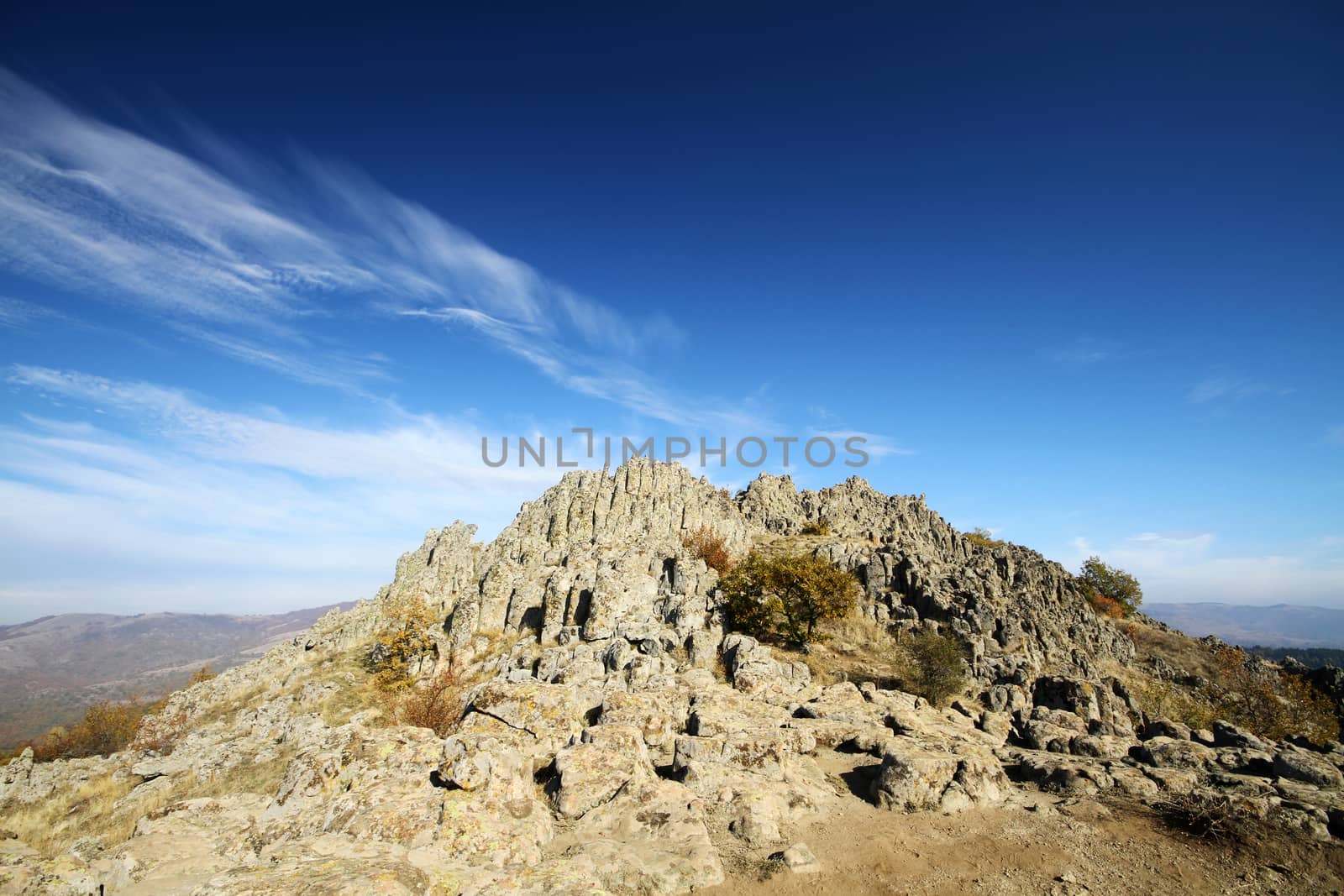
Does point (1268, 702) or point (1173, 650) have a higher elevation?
point (1173, 650)

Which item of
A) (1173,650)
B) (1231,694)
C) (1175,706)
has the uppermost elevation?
(1173,650)

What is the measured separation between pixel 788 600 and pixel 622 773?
32784mm

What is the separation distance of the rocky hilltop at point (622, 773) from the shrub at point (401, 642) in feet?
5.37

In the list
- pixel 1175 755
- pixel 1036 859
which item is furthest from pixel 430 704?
pixel 1175 755

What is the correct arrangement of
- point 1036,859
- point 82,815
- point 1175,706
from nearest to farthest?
point 1036,859 → point 82,815 → point 1175,706

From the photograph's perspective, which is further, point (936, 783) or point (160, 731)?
point (160, 731)

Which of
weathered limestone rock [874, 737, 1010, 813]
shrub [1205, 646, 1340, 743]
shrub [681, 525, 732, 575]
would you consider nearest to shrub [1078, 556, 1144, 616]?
shrub [1205, 646, 1340, 743]

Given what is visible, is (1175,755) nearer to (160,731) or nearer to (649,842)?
(649,842)

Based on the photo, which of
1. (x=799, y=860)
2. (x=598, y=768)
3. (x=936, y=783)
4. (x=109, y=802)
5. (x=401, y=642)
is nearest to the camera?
(x=799, y=860)

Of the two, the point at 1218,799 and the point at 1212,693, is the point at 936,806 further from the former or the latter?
the point at 1212,693

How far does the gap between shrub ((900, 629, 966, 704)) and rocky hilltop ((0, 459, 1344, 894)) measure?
1.95m

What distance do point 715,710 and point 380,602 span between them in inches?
2061

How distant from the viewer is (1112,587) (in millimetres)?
105188

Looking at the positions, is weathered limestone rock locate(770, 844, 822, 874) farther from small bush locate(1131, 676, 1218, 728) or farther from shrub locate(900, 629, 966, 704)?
small bush locate(1131, 676, 1218, 728)
